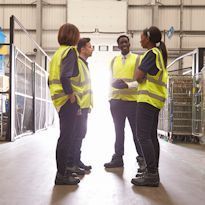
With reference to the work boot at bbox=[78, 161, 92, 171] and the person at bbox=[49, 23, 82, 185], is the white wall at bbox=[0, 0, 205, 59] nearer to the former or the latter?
the work boot at bbox=[78, 161, 92, 171]

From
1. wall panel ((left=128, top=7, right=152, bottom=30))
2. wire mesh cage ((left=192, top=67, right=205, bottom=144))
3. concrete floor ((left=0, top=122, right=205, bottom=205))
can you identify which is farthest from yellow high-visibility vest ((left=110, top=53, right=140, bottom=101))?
wall panel ((left=128, top=7, right=152, bottom=30))

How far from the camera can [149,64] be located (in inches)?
122

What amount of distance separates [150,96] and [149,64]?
0.31 meters

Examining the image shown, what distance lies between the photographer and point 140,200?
8.82ft

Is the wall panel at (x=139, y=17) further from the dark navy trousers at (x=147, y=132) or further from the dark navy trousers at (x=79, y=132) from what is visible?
the dark navy trousers at (x=147, y=132)

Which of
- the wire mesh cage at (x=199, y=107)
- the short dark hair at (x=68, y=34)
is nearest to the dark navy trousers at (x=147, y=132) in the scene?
the short dark hair at (x=68, y=34)

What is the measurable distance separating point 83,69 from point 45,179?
124cm

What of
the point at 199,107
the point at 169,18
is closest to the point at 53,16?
the point at 169,18

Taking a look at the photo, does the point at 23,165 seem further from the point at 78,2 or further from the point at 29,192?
the point at 78,2

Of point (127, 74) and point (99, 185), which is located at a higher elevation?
point (127, 74)

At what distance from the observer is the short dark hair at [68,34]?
3.10 meters

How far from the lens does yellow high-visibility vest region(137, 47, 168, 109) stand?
316 cm

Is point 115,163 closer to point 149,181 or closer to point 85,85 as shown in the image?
point 149,181

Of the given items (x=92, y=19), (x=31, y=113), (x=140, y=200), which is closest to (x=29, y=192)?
(x=140, y=200)
